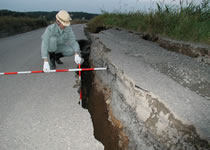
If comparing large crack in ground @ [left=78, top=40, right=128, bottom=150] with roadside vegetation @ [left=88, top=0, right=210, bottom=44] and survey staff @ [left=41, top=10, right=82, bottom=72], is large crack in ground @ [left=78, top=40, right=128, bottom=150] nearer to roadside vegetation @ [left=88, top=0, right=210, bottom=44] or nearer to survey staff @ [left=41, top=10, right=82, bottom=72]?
survey staff @ [left=41, top=10, right=82, bottom=72]

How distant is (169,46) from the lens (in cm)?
293

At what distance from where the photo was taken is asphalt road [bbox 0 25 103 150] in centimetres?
140

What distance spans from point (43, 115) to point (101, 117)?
0.71 m

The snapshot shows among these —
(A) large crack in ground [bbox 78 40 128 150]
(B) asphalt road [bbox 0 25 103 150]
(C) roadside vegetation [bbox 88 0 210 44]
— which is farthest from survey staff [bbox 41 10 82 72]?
(C) roadside vegetation [bbox 88 0 210 44]

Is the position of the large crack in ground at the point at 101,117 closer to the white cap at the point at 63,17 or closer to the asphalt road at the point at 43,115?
the asphalt road at the point at 43,115

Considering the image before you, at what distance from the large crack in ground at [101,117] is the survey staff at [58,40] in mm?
499

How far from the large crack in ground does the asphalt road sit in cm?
21

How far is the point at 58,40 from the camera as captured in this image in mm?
2932

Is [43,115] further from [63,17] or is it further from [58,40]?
[58,40]

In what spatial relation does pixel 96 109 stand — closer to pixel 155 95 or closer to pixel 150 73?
pixel 150 73

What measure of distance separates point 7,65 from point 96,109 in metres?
2.25

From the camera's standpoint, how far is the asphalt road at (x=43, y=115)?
1404 millimetres

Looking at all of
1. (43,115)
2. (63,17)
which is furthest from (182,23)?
(43,115)

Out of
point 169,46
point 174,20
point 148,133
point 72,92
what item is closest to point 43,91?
point 72,92
